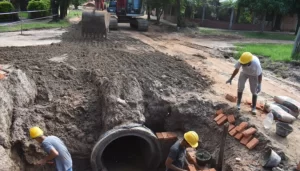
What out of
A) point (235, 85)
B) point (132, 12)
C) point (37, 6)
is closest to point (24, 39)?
point (132, 12)

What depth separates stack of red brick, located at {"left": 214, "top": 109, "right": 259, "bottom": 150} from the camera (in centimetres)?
643

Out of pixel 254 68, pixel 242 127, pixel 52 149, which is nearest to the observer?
pixel 52 149

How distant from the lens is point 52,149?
17.7 ft

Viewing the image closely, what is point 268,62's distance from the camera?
46.1ft

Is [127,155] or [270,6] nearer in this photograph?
[127,155]

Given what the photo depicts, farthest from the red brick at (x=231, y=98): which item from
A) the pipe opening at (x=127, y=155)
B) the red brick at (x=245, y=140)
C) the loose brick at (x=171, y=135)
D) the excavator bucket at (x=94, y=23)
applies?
the excavator bucket at (x=94, y=23)

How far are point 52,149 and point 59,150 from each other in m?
0.20

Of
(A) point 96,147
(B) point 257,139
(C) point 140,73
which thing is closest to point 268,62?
(C) point 140,73

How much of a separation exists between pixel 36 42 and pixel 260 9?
17834 millimetres

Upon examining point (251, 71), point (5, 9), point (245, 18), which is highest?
point (245, 18)

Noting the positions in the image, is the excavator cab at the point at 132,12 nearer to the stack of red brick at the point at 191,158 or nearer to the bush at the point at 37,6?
the bush at the point at 37,6

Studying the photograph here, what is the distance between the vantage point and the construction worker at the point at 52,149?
5402mm

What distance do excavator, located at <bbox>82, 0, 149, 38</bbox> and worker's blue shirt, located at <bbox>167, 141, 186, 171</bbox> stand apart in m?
10.7

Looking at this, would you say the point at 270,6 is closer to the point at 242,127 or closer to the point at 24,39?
the point at 24,39
